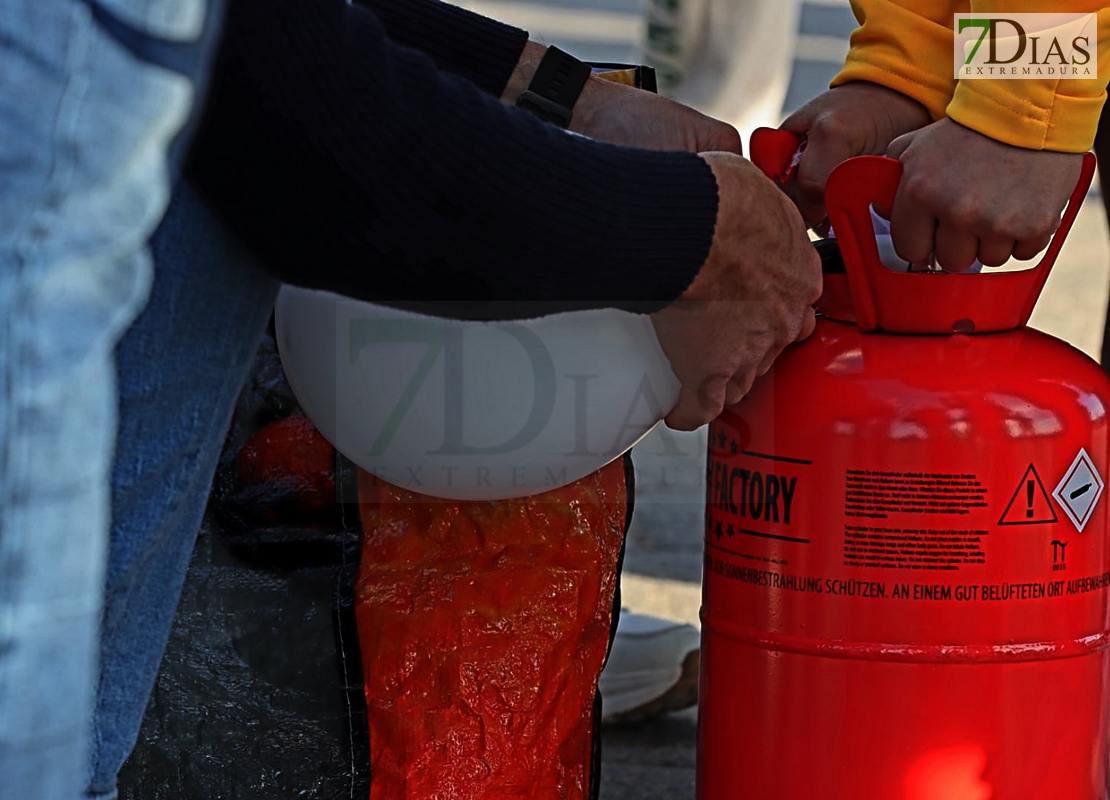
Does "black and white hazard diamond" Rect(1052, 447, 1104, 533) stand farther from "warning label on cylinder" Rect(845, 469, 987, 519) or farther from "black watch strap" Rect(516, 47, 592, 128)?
"black watch strap" Rect(516, 47, 592, 128)

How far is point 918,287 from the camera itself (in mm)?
1054

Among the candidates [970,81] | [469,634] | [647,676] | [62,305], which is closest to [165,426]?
[62,305]

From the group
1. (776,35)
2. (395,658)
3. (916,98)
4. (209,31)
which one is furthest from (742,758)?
(776,35)

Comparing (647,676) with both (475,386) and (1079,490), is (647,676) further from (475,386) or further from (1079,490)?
(475,386)

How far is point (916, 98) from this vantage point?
1180mm

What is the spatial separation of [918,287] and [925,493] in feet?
0.61

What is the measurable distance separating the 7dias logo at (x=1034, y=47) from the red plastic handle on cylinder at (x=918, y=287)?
0.08 meters

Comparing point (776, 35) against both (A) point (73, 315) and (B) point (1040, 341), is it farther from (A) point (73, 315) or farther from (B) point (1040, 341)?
(A) point (73, 315)

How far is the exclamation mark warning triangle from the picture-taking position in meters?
1.00

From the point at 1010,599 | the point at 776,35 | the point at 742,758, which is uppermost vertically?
the point at 776,35

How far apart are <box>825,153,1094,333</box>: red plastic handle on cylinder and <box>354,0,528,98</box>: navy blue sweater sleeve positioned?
320mm

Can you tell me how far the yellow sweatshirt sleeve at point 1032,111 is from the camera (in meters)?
1.01

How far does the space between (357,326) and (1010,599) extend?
1.94 ft

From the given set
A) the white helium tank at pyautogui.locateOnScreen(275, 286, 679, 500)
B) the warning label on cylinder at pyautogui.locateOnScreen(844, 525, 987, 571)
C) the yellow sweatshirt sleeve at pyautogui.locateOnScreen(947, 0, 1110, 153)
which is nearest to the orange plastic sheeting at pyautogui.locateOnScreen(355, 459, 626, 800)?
the white helium tank at pyautogui.locateOnScreen(275, 286, 679, 500)
